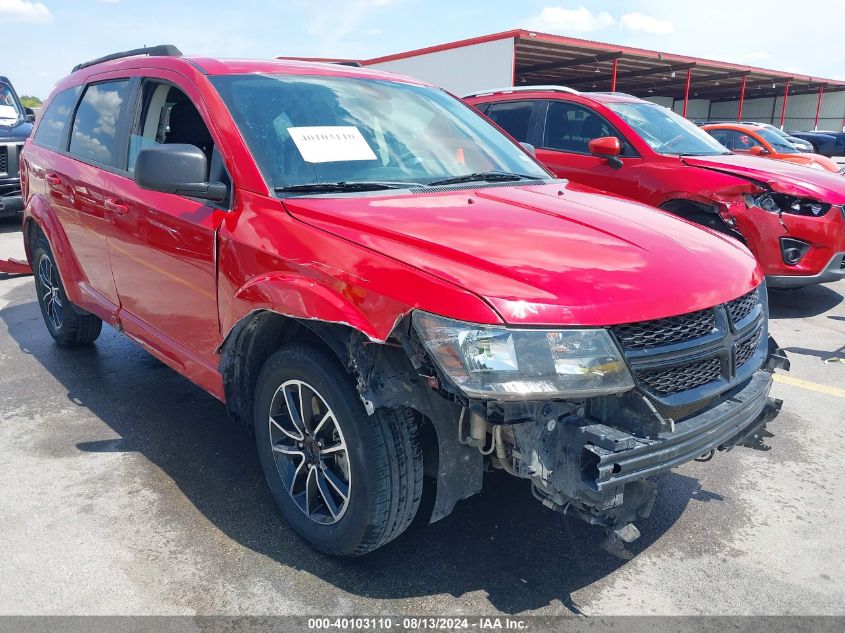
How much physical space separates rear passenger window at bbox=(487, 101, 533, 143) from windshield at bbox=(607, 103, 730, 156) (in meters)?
0.90

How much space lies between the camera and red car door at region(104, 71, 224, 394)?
3.01m

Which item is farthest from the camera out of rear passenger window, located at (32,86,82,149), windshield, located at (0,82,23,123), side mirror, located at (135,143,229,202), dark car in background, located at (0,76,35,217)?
windshield, located at (0,82,23,123)

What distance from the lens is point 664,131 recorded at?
22.5ft

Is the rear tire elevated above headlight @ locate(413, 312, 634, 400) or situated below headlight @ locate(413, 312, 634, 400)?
below

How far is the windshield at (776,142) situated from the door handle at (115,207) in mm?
13957

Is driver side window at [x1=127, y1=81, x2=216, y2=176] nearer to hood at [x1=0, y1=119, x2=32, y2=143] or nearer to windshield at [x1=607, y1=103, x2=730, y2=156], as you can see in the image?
windshield at [x1=607, y1=103, x2=730, y2=156]

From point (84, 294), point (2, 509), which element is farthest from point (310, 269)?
point (84, 294)

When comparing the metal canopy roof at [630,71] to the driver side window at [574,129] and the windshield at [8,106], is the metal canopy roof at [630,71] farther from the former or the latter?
the driver side window at [574,129]

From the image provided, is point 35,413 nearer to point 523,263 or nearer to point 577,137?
point 523,263

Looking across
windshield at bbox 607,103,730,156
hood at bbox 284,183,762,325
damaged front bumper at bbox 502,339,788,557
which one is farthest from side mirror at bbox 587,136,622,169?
damaged front bumper at bbox 502,339,788,557

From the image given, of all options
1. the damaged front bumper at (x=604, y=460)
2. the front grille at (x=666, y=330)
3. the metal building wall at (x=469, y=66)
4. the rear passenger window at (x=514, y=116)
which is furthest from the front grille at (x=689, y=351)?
the metal building wall at (x=469, y=66)

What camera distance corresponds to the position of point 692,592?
2.51 metres

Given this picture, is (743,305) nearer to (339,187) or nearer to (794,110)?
(339,187)

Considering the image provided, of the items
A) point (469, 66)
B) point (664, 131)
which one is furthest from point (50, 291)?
point (469, 66)
